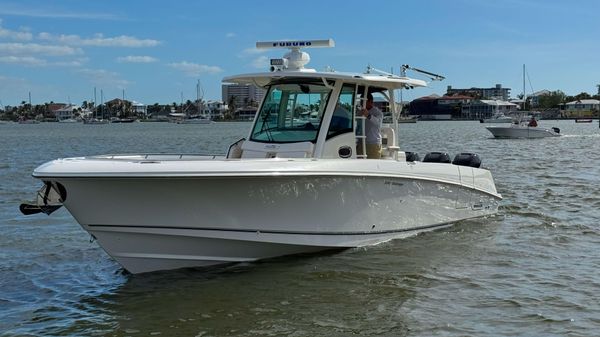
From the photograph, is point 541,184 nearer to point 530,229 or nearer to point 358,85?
point 530,229

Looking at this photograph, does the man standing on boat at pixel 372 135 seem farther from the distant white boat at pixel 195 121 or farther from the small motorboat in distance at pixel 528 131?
the distant white boat at pixel 195 121

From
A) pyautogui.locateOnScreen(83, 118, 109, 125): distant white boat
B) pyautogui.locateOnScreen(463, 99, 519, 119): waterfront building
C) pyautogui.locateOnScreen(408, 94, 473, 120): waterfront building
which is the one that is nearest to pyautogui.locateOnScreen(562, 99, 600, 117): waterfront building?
pyautogui.locateOnScreen(463, 99, 519, 119): waterfront building

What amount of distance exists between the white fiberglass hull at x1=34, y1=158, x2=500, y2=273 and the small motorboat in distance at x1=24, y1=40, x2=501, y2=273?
0.01m

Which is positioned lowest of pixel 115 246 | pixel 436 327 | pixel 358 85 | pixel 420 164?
pixel 436 327

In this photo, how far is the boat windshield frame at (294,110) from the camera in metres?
10.1

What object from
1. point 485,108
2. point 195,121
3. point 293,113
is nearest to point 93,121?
point 195,121

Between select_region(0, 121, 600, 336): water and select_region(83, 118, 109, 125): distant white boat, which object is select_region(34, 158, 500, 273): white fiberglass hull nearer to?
select_region(0, 121, 600, 336): water

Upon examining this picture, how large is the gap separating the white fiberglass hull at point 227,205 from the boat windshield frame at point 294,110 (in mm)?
1191

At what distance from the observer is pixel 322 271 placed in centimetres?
916

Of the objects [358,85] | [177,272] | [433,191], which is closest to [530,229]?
[433,191]

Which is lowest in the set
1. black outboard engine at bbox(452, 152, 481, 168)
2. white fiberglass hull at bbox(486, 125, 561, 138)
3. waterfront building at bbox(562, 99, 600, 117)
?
white fiberglass hull at bbox(486, 125, 561, 138)

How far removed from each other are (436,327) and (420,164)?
360cm

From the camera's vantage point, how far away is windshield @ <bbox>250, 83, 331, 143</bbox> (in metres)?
10.2

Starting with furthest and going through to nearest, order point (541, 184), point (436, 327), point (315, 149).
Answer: point (541, 184) < point (315, 149) < point (436, 327)
